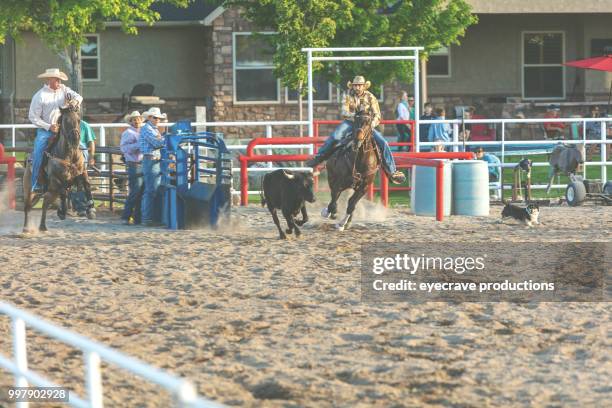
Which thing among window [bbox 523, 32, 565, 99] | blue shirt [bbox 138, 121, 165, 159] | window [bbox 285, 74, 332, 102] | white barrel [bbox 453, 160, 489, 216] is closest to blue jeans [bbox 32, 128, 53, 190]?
blue shirt [bbox 138, 121, 165, 159]

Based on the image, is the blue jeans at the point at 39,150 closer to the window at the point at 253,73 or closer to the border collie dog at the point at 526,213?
the border collie dog at the point at 526,213

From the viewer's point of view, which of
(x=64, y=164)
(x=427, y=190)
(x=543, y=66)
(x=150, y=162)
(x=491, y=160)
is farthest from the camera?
(x=543, y=66)

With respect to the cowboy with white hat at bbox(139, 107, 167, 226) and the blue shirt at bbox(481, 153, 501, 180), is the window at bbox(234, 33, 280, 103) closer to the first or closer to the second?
the blue shirt at bbox(481, 153, 501, 180)

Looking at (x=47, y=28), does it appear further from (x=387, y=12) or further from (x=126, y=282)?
(x=126, y=282)

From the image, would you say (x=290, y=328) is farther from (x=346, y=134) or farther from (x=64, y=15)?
(x=64, y=15)

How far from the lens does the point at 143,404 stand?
26.7 ft

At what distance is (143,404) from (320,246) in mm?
8120

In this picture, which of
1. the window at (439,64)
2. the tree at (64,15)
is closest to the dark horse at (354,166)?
the tree at (64,15)

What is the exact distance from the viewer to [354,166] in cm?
1789

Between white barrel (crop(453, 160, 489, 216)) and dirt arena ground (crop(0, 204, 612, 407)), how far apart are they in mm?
3402

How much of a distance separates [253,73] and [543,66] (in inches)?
329

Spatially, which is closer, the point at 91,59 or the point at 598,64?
the point at 598,64

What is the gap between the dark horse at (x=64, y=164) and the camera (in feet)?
58.2

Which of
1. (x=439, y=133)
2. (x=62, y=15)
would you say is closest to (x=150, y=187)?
(x=439, y=133)
